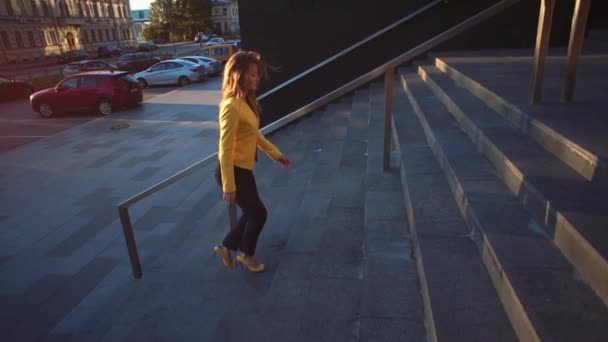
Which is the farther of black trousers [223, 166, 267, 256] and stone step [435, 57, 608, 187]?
black trousers [223, 166, 267, 256]

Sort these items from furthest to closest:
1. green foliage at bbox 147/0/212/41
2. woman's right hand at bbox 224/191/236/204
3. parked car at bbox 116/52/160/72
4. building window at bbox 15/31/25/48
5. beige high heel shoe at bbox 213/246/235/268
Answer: green foliage at bbox 147/0/212/41
building window at bbox 15/31/25/48
parked car at bbox 116/52/160/72
beige high heel shoe at bbox 213/246/235/268
woman's right hand at bbox 224/191/236/204

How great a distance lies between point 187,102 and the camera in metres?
16.2

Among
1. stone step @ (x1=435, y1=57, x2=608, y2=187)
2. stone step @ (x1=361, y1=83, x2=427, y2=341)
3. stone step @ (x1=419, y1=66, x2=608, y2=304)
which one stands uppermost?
stone step @ (x1=435, y1=57, x2=608, y2=187)

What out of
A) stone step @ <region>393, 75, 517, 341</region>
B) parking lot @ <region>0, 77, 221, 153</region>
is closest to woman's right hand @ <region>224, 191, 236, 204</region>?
stone step @ <region>393, 75, 517, 341</region>

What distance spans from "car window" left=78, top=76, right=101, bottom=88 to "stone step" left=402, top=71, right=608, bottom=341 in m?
15.0

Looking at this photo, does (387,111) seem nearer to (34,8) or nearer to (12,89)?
(12,89)

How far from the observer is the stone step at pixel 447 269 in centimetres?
179

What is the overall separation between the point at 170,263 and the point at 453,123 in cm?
324

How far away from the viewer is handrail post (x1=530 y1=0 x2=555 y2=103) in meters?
3.04

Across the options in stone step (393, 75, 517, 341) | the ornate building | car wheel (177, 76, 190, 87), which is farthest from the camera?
the ornate building

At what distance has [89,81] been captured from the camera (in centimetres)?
1470

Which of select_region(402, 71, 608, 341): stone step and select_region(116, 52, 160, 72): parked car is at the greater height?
select_region(402, 71, 608, 341): stone step

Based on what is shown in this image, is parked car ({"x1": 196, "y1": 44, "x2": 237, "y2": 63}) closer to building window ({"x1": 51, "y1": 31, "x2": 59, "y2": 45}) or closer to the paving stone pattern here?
the paving stone pattern

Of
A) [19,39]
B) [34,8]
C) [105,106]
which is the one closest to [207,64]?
[105,106]
